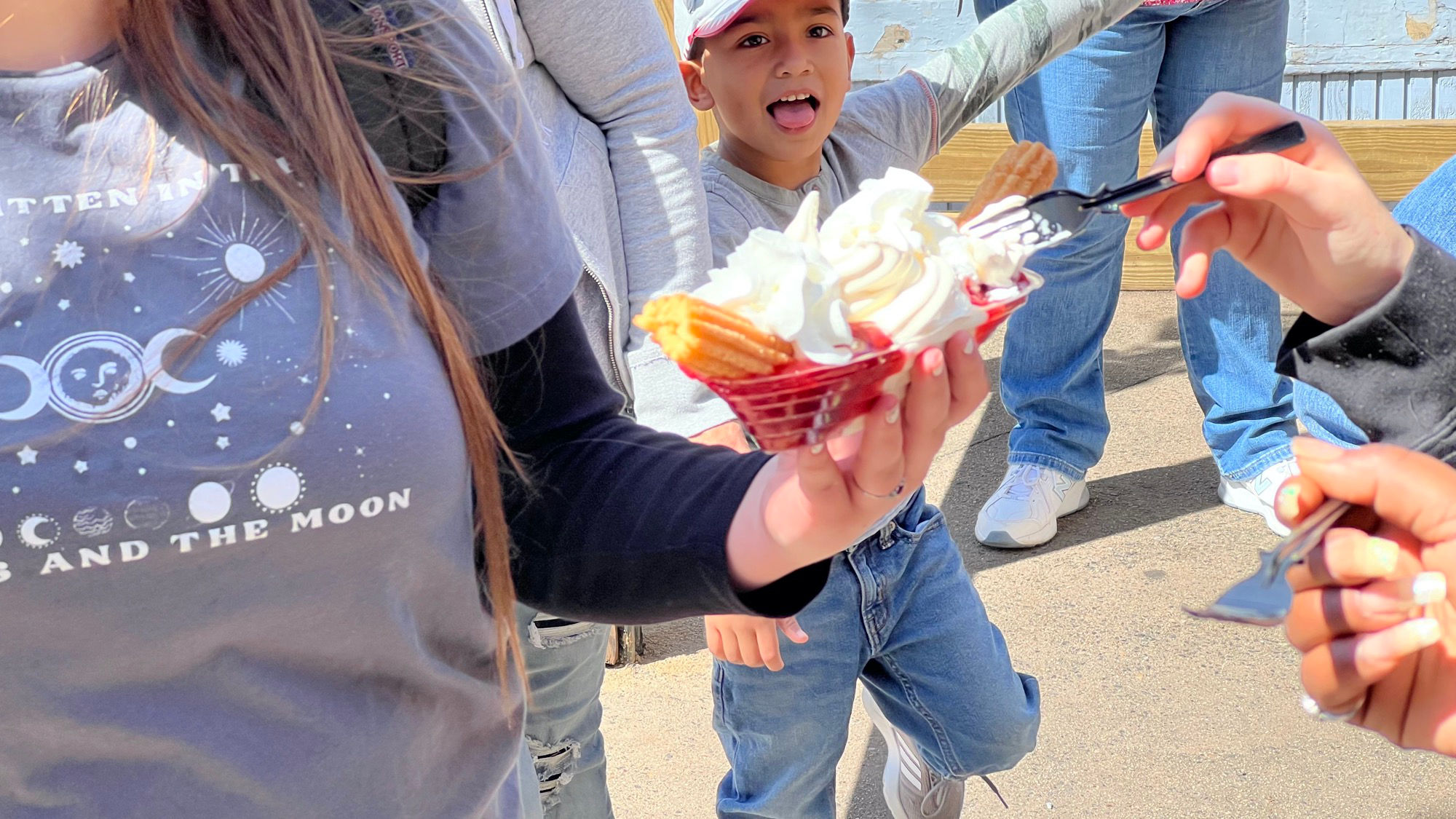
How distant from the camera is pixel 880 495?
1.14 meters

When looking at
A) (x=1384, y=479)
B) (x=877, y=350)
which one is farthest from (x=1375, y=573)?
(x=877, y=350)

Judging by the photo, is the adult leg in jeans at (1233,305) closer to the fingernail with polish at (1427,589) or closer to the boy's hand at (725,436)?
the boy's hand at (725,436)

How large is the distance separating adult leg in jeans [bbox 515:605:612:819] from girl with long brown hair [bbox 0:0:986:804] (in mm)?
775

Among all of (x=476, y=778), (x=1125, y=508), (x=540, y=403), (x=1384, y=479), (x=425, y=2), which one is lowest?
(x=1125, y=508)

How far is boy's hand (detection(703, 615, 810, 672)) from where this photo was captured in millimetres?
1970

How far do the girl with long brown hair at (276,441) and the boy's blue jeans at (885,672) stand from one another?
1.12 m

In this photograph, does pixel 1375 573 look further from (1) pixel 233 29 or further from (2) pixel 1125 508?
(2) pixel 1125 508

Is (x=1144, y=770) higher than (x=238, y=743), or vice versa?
(x=238, y=743)

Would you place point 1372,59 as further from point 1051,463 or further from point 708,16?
point 708,16

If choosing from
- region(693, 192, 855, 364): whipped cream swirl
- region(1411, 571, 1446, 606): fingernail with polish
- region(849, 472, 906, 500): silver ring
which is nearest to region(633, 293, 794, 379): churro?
region(693, 192, 855, 364): whipped cream swirl

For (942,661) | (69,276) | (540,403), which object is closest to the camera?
(69,276)

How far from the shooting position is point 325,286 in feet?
3.57

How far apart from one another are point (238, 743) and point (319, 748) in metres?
0.07

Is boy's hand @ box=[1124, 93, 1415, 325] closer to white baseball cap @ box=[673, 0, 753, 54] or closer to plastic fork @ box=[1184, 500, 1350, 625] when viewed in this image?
plastic fork @ box=[1184, 500, 1350, 625]
